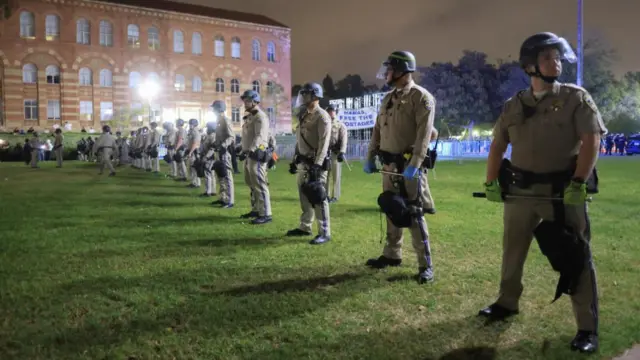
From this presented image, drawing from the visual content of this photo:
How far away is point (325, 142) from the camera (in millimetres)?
8227

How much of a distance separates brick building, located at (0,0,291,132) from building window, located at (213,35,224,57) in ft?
0.39

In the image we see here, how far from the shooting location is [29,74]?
53.7 m

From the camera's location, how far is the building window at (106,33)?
2223 inches

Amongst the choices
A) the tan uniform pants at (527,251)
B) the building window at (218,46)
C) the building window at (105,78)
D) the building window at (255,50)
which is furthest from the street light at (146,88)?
the tan uniform pants at (527,251)

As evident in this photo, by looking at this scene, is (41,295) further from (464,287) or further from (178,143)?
(178,143)

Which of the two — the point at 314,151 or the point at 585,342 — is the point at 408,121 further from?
the point at 585,342

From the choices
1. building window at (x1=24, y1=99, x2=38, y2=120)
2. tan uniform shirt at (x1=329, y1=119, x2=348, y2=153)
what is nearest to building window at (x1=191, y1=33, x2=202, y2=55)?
building window at (x1=24, y1=99, x2=38, y2=120)

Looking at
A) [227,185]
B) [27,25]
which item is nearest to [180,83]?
[27,25]

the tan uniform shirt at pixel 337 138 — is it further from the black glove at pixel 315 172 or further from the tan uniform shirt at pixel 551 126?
the tan uniform shirt at pixel 551 126

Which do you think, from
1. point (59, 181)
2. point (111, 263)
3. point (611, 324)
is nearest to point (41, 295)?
point (111, 263)

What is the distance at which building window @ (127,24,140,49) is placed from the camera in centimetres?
5781

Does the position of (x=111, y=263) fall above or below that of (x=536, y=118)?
below

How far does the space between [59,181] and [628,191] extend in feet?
65.1

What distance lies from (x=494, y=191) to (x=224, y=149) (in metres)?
9.00
